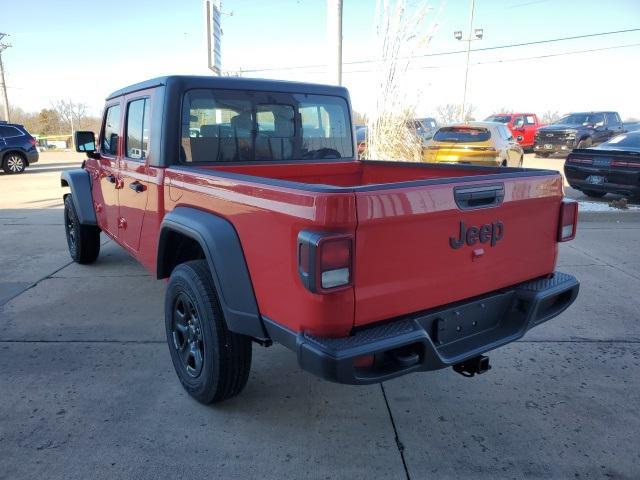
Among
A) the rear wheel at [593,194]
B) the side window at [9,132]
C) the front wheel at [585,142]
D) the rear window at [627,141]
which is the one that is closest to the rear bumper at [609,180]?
the rear wheel at [593,194]

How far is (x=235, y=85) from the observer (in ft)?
11.8

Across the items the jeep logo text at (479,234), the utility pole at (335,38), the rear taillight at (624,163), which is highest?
the utility pole at (335,38)

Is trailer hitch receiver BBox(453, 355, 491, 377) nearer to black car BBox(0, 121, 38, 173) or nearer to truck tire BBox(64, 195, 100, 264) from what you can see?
truck tire BBox(64, 195, 100, 264)

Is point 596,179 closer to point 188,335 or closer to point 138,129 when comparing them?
point 138,129

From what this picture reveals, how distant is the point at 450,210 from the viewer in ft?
7.52

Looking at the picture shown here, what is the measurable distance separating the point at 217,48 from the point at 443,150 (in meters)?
6.59

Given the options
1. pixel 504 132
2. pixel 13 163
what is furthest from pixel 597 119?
pixel 13 163

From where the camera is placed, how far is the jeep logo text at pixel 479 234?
7.78 feet

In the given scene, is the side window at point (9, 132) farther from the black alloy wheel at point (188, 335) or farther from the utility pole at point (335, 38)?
the black alloy wheel at point (188, 335)

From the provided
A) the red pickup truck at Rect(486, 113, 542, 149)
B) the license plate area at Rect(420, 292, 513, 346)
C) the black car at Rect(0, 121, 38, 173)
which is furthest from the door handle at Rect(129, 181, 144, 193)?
the red pickup truck at Rect(486, 113, 542, 149)

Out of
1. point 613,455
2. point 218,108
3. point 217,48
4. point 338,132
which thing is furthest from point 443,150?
point 613,455

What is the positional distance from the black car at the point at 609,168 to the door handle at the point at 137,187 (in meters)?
8.82

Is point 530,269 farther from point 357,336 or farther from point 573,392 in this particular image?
point 357,336

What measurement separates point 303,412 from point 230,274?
3.34ft
